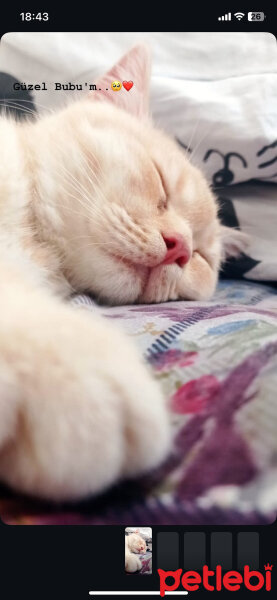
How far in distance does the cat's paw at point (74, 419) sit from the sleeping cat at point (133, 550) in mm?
47

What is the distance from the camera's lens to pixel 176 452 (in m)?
0.37

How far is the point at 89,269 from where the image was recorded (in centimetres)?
77

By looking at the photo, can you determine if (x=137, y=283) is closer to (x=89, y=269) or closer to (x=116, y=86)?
(x=89, y=269)

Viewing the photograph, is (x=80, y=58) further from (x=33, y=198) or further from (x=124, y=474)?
(x=124, y=474)

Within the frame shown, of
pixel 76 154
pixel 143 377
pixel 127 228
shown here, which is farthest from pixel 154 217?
pixel 143 377

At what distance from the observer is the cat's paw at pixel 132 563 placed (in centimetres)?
37

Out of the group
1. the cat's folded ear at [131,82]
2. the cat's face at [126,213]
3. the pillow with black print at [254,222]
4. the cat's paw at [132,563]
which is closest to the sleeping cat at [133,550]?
the cat's paw at [132,563]

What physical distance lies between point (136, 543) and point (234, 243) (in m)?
0.96

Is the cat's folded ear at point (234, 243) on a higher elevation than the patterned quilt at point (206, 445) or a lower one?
higher
